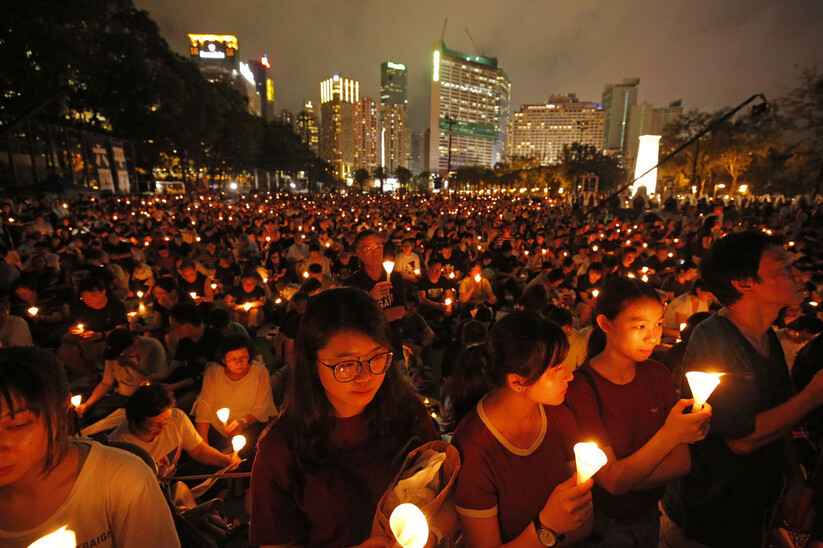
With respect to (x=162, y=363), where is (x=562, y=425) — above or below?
above

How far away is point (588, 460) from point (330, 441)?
2.92 feet

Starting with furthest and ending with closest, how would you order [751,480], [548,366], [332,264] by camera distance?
[332,264] → [751,480] → [548,366]

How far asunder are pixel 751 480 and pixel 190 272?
7.33 m

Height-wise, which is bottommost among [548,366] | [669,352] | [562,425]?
[669,352]

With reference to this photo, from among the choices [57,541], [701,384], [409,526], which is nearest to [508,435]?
[409,526]

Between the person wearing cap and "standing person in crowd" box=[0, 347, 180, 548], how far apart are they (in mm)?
3139

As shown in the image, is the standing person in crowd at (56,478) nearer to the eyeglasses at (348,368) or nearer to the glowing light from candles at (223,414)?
the eyeglasses at (348,368)

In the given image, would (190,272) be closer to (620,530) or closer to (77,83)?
(620,530)

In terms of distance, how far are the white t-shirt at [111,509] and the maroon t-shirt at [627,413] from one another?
1.73 m

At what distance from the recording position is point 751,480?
1959mm

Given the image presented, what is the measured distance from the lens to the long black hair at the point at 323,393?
1479 mm

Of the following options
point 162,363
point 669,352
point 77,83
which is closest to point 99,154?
point 77,83

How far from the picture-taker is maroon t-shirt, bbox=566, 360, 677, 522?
1924mm

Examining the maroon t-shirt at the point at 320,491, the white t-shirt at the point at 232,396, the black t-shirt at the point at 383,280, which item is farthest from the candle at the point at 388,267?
the maroon t-shirt at the point at 320,491
